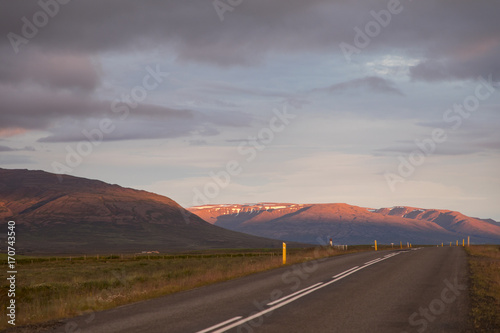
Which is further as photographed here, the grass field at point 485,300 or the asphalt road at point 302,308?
the grass field at point 485,300

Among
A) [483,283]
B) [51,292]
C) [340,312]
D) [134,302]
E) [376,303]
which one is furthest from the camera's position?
[51,292]

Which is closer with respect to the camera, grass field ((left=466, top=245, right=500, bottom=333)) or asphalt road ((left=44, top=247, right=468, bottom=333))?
asphalt road ((left=44, top=247, right=468, bottom=333))

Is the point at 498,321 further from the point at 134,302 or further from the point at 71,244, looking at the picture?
the point at 71,244

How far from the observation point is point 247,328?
359 inches

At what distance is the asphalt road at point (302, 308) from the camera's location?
30.6 ft

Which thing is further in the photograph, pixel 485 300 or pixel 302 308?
pixel 485 300

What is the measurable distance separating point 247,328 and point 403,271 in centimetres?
1257

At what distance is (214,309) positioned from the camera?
1123 centimetres

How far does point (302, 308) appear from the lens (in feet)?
37.2

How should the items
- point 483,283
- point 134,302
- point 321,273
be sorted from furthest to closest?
point 321,273 → point 483,283 → point 134,302

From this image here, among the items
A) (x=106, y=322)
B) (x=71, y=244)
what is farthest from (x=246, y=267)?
(x=71, y=244)

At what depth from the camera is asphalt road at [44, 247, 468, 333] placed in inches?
368

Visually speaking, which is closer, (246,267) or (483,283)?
(483,283)

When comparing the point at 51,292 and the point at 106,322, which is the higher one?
the point at 106,322
